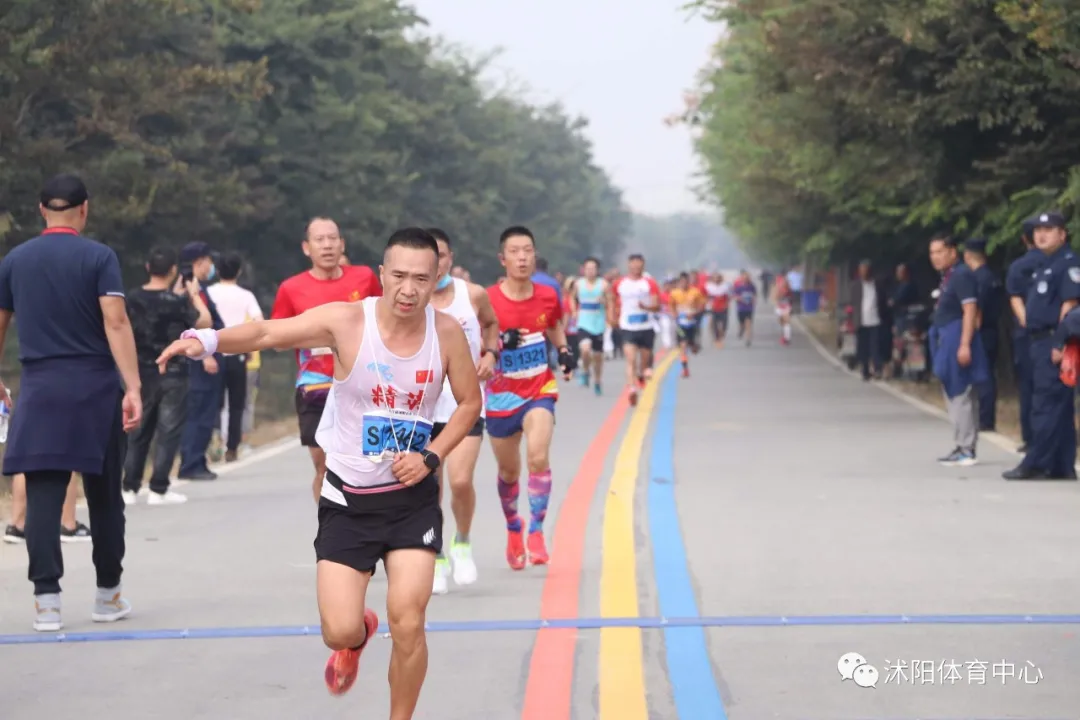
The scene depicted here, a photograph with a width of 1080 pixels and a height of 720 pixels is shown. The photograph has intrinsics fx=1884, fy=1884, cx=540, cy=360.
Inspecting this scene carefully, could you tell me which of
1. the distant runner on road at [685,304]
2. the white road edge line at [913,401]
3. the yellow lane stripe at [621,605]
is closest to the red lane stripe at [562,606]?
the yellow lane stripe at [621,605]

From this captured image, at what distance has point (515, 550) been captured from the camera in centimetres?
999

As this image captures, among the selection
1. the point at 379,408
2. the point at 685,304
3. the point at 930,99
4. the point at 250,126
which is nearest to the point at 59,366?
the point at 379,408

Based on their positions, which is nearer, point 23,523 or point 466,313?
point 466,313

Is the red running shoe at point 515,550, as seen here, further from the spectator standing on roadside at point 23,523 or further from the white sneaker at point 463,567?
the spectator standing on roadside at point 23,523

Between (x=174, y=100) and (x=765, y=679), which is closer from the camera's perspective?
(x=765, y=679)

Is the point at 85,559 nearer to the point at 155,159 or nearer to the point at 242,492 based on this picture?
the point at 242,492

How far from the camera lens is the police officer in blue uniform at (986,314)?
15.3m

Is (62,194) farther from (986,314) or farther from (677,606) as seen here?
(986,314)

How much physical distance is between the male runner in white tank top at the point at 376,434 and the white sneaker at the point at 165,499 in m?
7.54

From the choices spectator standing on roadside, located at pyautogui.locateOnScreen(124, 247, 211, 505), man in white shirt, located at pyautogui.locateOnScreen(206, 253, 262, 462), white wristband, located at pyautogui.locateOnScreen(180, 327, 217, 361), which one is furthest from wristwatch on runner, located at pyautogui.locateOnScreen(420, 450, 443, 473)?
man in white shirt, located at pyautogui.locateOnScreen(206, 253, 262, 462)

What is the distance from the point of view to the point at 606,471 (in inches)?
598

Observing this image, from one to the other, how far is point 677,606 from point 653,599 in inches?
10.0

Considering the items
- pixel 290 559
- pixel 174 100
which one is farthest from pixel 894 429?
pixel 174 100

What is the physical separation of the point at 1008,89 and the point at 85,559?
12.0 metres
